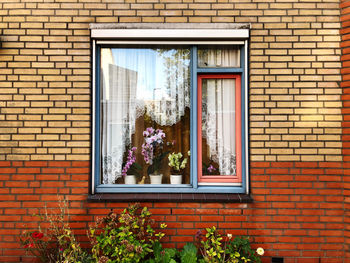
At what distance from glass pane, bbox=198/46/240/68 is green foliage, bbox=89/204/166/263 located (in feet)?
7.01

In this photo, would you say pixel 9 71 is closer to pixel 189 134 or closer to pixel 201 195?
pixel 189 134

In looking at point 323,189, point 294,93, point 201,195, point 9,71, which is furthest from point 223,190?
point 9,71

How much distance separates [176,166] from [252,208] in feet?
3.74

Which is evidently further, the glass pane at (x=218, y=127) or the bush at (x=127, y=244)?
the glass pane at (x=218, y=127)

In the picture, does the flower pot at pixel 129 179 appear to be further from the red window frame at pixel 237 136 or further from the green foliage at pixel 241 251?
the green foliage at pixel 241 251

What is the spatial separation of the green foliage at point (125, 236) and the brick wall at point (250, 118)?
21 centimetres

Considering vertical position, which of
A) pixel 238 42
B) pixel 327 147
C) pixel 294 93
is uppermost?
pixel 238 42

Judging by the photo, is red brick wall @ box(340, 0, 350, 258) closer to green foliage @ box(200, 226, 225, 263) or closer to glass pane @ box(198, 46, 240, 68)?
glass pane @ box(198, 46, 240, 68)

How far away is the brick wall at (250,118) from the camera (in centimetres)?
395

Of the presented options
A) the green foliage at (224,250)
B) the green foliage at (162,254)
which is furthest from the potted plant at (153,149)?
the green foliage at (224,250)

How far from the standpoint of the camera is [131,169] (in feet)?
14.2

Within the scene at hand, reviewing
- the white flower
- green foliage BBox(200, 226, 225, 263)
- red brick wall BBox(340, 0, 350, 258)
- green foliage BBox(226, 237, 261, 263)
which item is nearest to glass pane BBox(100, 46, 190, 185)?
green foliage BBox(200, 226, 225, 263)

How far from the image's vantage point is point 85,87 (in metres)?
4.06

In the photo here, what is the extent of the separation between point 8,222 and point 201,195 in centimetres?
249
